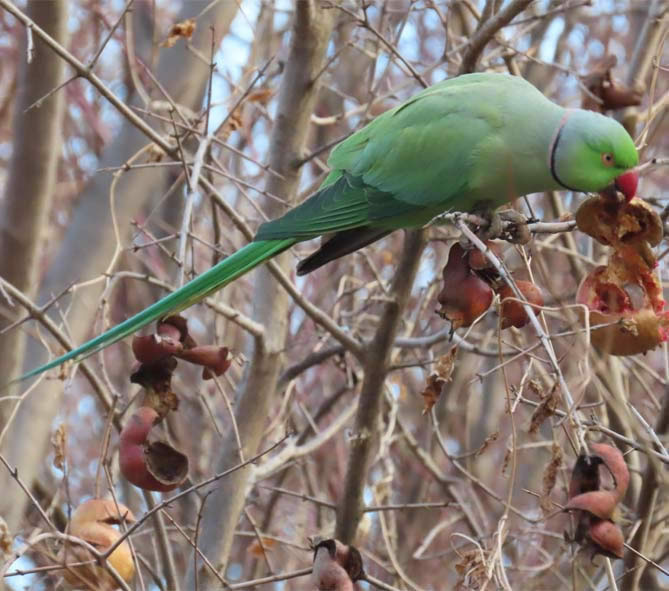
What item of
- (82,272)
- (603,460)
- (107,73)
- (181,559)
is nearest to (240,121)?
(82,272)

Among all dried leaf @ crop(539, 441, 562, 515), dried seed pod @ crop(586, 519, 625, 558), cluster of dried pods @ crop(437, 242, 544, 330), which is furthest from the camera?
cluster of dried pods @ crop(437, 242, 544, 330)

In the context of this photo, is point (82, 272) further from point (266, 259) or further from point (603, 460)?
point (603, 460)

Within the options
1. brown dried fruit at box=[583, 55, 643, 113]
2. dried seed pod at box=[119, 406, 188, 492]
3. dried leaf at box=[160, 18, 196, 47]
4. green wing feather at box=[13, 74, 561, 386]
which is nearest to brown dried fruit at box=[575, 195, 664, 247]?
green wing feather at box=[13, 74, 561, 386]

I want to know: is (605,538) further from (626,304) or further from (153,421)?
(153,421)

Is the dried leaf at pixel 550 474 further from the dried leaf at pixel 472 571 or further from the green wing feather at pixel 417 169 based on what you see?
the green wing feather at pixel 417 169

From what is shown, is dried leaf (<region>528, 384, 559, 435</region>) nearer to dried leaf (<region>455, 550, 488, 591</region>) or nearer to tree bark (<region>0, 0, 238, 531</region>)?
dried leaf (<region>455, 550, 488, 591</region>)

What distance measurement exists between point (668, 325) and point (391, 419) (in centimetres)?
163

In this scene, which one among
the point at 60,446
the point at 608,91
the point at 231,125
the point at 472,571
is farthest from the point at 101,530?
the point at 608,91

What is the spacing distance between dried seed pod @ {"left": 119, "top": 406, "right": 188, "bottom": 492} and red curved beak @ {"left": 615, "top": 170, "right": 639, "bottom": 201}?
1.19 meters

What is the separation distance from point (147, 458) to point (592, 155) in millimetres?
1328

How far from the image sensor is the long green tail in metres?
2.43

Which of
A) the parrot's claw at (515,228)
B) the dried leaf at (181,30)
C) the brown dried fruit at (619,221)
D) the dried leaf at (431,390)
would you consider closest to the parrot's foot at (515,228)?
the parrot's claw at (515,228)

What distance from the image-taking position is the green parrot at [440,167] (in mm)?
2545

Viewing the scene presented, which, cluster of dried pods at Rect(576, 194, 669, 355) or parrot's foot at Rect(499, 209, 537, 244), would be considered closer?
cluster of dried pods at Rect(576, 194, 669, 355)
